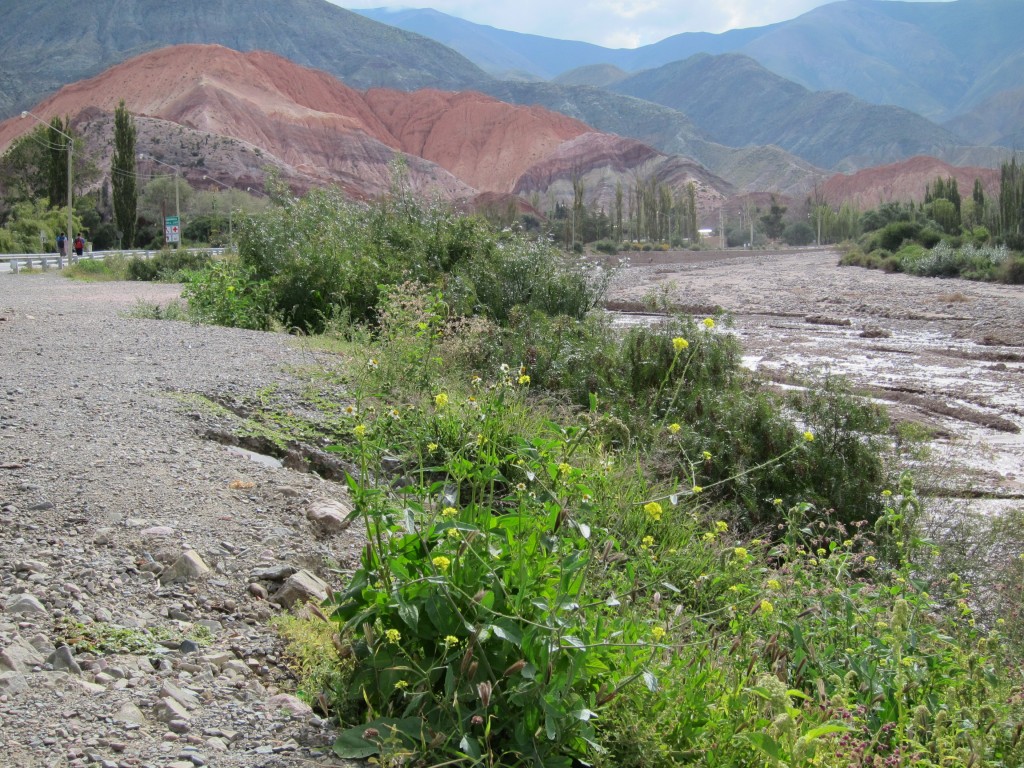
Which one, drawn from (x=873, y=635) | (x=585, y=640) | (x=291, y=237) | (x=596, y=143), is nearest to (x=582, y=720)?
(x=585, y=640)

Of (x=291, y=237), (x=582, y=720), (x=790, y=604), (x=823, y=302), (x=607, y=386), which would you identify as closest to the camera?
(x=582, y=720)

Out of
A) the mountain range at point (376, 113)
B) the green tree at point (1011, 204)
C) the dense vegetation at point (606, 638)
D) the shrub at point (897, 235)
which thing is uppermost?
the mountain range at point (376, 113)

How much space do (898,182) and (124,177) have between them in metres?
91.2

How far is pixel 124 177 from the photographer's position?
55.7 metres

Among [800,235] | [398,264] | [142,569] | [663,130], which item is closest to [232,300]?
[398,264]

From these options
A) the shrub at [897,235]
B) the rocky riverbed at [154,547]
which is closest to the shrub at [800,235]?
the shrub at [897,235]

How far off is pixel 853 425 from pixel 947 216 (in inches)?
2371

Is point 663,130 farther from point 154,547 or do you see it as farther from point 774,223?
point 154,547

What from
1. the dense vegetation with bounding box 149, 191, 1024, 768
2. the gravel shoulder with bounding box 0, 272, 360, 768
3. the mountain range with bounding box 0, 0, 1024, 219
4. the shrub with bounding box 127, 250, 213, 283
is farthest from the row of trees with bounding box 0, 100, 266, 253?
the dense vegetation with bounding box 149, 191, 1024, 768

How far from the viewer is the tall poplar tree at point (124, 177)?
5556 cm

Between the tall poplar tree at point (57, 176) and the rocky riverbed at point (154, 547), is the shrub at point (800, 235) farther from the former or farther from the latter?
the rocky riverbed at point (154, 547)

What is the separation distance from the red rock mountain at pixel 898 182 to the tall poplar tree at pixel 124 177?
80419 mm

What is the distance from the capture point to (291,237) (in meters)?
14.2

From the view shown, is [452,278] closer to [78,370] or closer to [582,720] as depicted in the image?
[78,370]
